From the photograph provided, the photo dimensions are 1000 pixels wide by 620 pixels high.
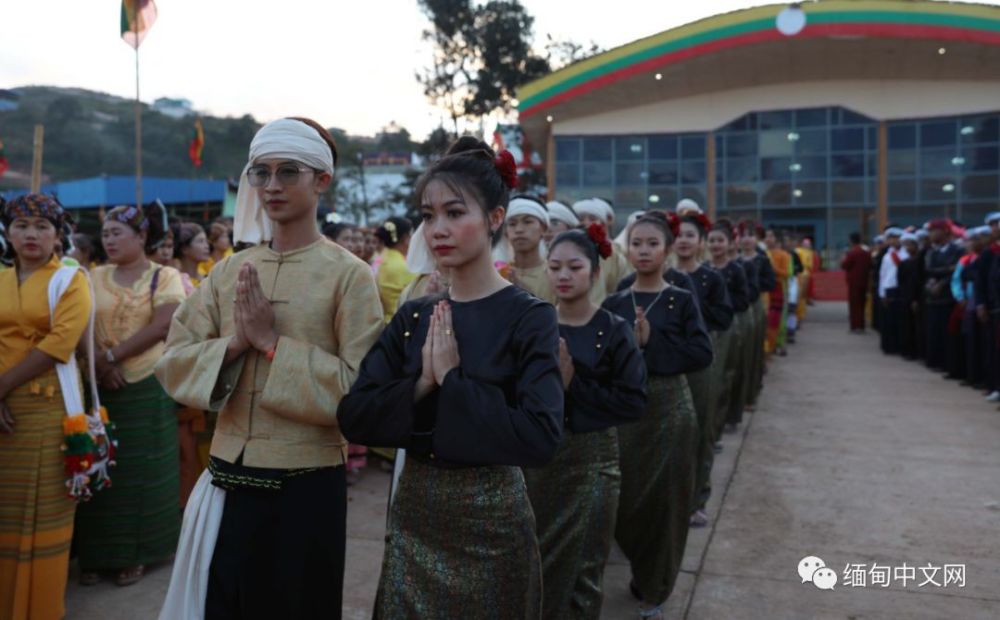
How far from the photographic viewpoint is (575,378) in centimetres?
341

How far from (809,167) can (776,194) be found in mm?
1147

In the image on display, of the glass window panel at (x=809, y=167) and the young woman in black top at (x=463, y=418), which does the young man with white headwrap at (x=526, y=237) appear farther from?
the glass window panel at (x=809, y=167)

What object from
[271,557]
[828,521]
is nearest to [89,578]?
[271,557]

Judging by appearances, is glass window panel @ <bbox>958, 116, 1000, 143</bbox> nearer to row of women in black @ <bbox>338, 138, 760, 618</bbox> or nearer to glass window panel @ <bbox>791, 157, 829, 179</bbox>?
glass window panel @ <bbox>791, 157, 829, 179</bbox>

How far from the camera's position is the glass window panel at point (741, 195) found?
25203mm

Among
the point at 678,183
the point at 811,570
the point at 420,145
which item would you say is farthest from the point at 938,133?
the point at 811,570

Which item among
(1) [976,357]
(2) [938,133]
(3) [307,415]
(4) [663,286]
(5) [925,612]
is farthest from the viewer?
(2) [938,133]

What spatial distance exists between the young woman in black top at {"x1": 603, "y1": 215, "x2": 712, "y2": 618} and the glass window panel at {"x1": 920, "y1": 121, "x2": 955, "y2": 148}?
74.4ft

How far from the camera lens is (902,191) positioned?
Answer: 2422 cm

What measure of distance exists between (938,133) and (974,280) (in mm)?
15890

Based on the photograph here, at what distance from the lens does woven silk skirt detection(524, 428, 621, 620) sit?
3.22 meters

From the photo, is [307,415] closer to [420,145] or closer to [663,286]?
[663,286]

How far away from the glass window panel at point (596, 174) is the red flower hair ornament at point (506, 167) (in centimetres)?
2343

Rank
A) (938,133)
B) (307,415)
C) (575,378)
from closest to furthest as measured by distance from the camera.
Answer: (307,415)
(575,378)
(938,133)
